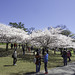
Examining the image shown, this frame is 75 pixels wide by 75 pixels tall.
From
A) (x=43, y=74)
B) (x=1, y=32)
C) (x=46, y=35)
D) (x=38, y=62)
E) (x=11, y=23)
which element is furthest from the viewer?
(x=11, y=23)

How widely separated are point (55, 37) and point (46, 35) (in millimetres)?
1769

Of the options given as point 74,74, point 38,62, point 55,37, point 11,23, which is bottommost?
point 74,74

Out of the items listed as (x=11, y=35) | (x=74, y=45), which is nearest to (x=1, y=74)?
(x=11, y=35)

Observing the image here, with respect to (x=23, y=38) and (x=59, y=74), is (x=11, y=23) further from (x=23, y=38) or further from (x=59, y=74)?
(x=59, y=74)

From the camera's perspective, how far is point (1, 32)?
18.9 m

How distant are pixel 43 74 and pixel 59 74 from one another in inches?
44.9

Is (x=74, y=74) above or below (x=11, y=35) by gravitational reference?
below

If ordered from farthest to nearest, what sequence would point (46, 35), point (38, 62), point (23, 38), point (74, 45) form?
point (74, 45)
point (23, 38)
point (46, 35)
point (38, 62)

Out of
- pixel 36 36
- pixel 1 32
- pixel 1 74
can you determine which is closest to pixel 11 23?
pixel 1 32

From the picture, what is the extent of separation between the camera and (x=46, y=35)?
648 inches

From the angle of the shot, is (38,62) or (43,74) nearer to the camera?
(43,74)

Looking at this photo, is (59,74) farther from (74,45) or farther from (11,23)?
(11,23)

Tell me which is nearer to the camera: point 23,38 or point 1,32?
point 1,32

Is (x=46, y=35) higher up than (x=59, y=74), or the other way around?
(x=46, y=35)
